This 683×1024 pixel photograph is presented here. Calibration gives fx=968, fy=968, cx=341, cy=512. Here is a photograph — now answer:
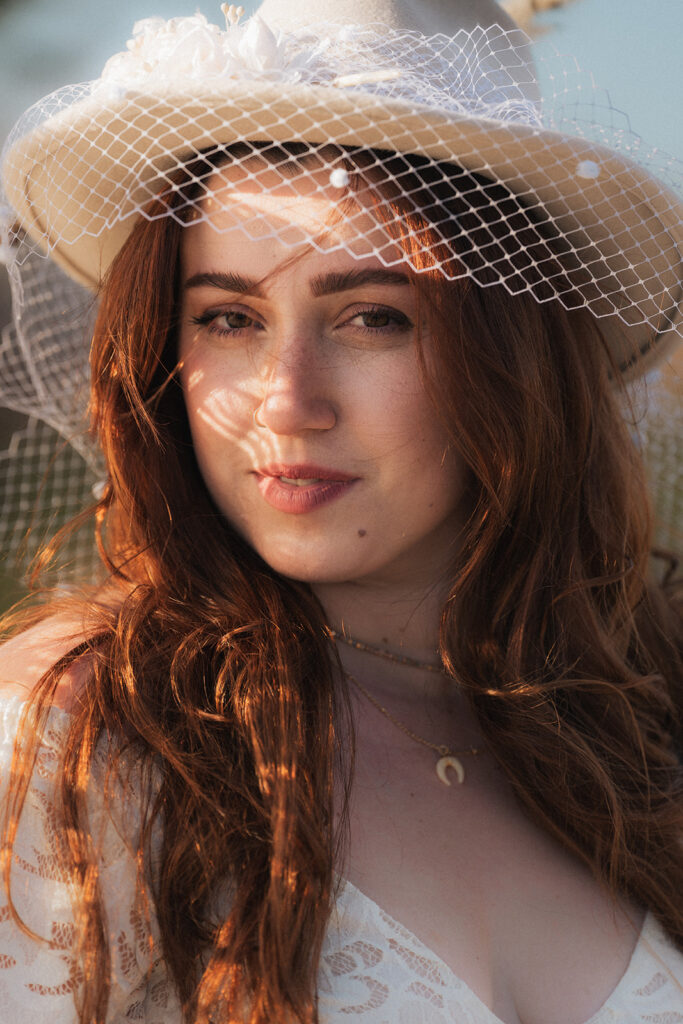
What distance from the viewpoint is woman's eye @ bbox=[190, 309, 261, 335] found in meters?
1.61

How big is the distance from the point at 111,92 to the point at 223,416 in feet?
1.74

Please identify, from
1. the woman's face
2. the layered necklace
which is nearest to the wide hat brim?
the woman's face

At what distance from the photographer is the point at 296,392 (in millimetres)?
1521

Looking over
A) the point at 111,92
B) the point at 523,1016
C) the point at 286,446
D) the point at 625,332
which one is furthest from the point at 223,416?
the point at 523,1016

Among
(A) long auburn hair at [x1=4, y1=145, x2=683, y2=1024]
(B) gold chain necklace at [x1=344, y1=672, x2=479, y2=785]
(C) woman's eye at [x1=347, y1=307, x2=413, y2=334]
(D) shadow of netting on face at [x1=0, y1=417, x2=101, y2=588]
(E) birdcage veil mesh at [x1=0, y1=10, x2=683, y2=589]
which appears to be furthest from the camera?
(D) shadow of netting on face at [x1=0, y1=417, x2=101, y2=588]

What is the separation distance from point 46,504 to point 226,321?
1.30 meters

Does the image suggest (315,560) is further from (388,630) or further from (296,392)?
(388,630)

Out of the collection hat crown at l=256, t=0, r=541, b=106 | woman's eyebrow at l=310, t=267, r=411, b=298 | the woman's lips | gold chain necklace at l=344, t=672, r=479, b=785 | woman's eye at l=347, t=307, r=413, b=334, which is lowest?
gold chain necklace at l=344, t=672, r=479, b=785

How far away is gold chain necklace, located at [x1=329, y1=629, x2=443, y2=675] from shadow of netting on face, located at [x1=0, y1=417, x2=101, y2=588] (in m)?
0.54

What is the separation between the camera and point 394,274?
1560 mm

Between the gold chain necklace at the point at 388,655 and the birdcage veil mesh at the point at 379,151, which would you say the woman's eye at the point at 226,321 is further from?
the gold chain necklace at the point at 388,655

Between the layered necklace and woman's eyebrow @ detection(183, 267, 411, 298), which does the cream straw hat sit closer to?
woman's eyebrow @ detection(183, 267, 411, 298)

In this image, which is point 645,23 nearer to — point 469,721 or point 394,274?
point 394,274

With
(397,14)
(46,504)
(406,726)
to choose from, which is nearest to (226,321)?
(397,14)
